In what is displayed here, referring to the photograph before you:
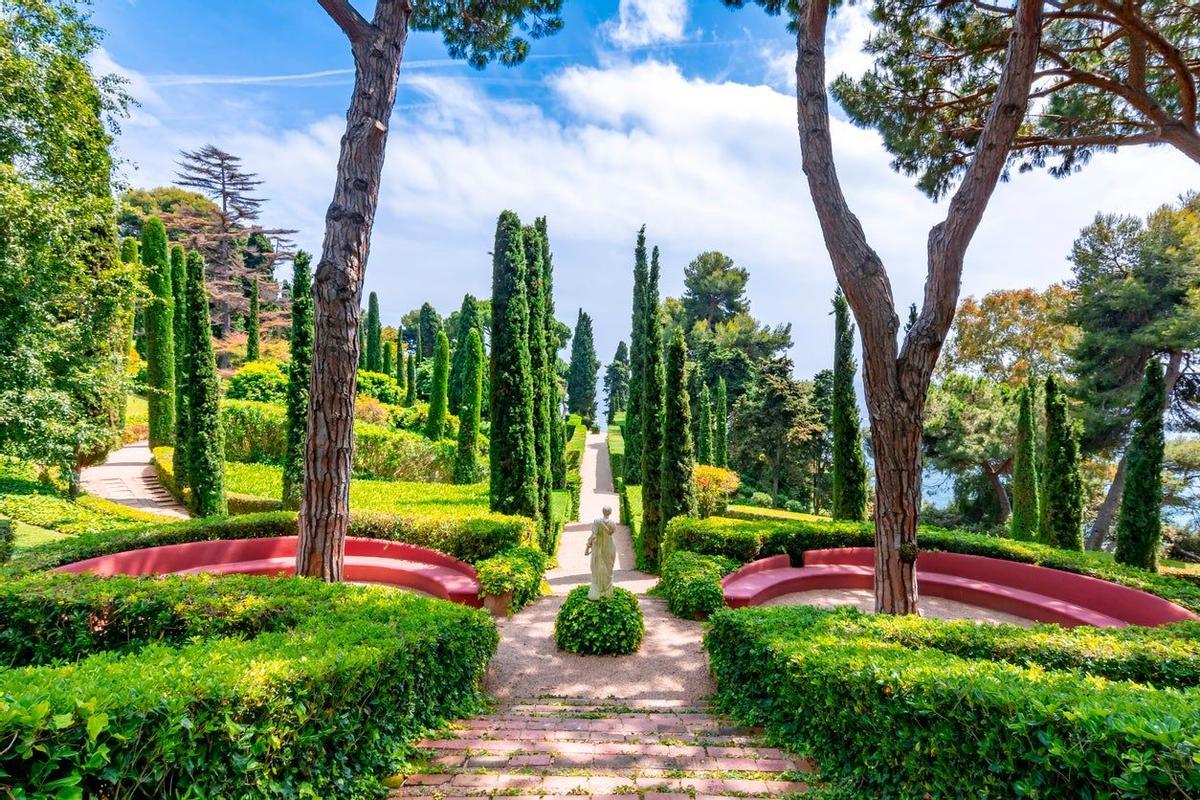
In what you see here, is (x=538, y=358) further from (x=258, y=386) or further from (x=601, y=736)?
(x=258, y=386)

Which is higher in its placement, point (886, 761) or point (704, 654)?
point (886, 761)

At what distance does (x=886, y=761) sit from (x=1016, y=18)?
752 centimetres

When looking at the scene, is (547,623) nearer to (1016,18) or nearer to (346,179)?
(346,179)

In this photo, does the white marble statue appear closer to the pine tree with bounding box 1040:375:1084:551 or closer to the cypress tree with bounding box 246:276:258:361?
the pine tree with bounding box 1040:375:1084:551

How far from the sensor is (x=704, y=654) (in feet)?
22.0

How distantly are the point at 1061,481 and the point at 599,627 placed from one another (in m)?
12.8

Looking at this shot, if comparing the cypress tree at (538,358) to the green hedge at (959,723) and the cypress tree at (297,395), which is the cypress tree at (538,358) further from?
the green hedge at (959,723)

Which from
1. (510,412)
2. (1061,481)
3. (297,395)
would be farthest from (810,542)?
(297,395)

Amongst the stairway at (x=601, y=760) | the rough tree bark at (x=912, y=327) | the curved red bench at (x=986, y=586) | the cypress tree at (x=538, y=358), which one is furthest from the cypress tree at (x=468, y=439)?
the rough tree bark at (x=912, y=327)

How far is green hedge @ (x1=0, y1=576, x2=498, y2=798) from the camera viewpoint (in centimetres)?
208

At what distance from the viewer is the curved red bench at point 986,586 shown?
7.41 meters

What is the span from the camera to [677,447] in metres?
12.9

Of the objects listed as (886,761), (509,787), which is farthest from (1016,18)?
(509,787)

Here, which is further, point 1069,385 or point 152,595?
point 1069,385
